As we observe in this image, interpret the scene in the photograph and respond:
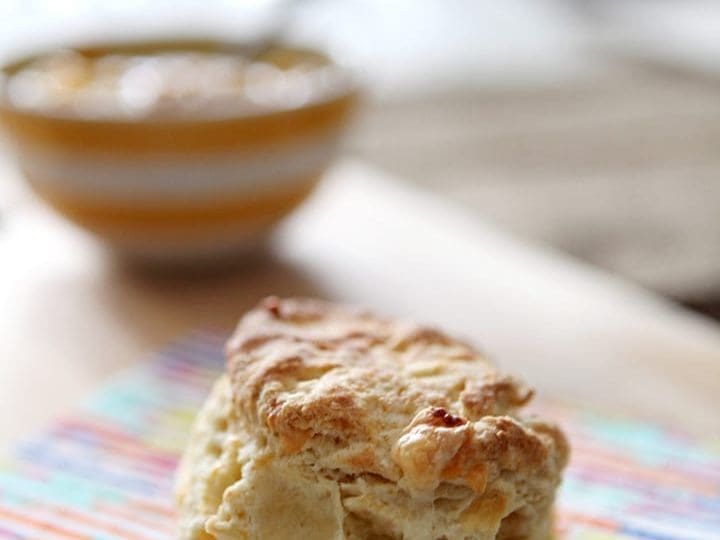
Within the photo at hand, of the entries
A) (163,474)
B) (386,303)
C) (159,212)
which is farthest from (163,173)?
(163,474)

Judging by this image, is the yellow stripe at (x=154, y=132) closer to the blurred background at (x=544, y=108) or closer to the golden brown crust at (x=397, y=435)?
the blurred background at (x=544, y=108)

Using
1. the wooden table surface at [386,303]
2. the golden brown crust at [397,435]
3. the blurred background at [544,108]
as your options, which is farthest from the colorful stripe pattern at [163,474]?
the blurred background at [544,108]

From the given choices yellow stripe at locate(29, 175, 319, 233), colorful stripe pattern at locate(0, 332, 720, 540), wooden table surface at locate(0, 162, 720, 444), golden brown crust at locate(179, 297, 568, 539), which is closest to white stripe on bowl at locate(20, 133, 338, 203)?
yellow stripe at locate(29, 175, 319, 233)

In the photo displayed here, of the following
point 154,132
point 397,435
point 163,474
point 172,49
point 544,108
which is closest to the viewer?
point 397,435

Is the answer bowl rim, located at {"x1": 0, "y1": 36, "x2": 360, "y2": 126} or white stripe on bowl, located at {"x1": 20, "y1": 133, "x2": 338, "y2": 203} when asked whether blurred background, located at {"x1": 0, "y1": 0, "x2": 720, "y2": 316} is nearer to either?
bowl rim, located at {"x1": 0, "y1": 36, "x2": 360, "y2": 126}

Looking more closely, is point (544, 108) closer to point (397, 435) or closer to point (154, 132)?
point (154, 132)

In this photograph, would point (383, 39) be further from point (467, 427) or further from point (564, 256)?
point (467, 427)

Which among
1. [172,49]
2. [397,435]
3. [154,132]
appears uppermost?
[172,49]
